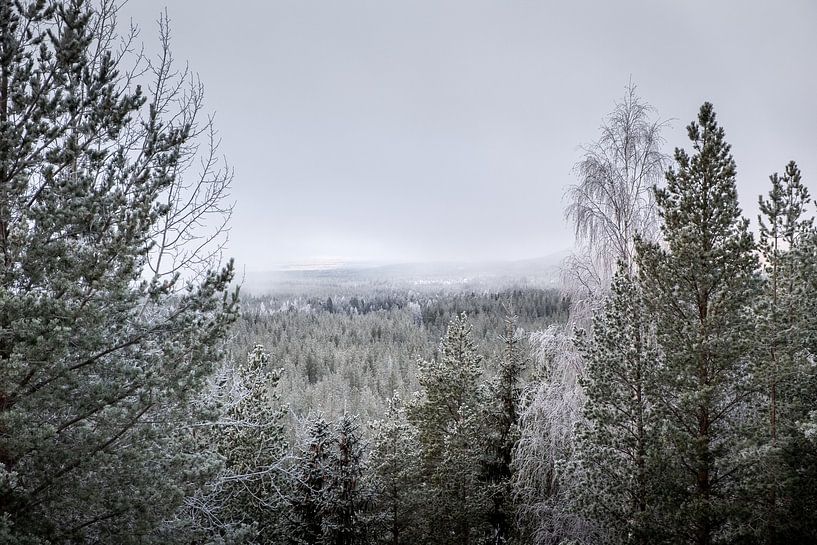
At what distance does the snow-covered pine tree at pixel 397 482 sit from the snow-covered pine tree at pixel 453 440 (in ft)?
1.60

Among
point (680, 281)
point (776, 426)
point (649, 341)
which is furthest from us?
point (649, 341)

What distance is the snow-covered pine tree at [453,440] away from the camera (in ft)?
38.4

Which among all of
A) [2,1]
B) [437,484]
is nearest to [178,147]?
[2,1]

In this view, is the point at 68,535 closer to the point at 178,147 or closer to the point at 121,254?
the point at 121,254

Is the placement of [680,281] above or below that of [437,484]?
above

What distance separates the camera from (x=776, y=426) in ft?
21.0

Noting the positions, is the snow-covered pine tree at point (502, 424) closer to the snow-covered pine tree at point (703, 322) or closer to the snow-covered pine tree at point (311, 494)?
the snow-covered pine tree at point (311, 494)

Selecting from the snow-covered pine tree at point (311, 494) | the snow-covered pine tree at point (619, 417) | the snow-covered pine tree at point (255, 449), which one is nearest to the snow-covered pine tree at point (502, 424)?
the snow-covered pine tree at point (311, 494)

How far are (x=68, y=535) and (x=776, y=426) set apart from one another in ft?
27.5

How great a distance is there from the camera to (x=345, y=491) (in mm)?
10641

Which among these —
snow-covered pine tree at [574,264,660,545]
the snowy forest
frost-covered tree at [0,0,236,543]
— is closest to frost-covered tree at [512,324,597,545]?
the snowy forest

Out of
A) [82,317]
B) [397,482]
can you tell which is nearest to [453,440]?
[397,482]

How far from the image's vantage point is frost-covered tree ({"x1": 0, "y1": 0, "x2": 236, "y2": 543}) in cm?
395

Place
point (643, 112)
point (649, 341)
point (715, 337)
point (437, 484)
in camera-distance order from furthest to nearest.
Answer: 1. point (437, 484)
2. point (643, 112)
3. point (649, 341)
4. point (715, 337)
